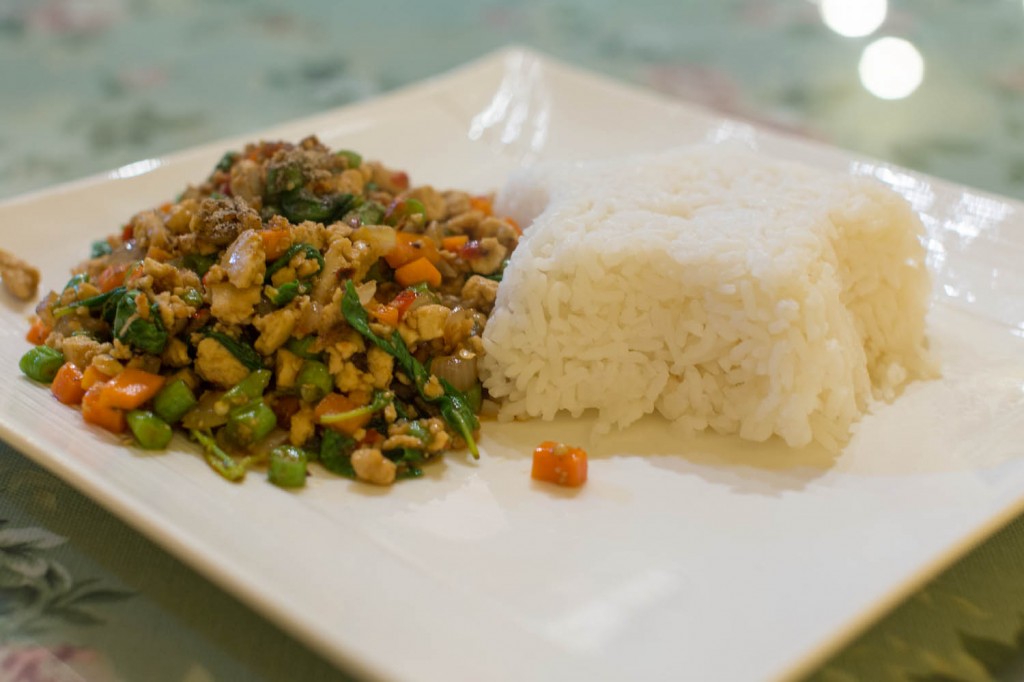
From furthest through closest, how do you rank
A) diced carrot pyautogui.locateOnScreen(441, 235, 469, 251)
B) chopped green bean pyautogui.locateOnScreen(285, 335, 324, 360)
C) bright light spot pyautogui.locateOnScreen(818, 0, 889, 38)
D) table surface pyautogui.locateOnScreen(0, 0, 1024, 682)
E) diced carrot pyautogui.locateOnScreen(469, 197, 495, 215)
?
bright light spot pyautogui.locateOnScreen(818, 0, 889, 38) → diced carrot pyautogui.locateOnScreen(469, 197, 495, 215) → diced carrot pyautogui.locateOnScreen(441, 235, 469, 251) → chopped green bean pyautogui.locateOnScreen(285, 335, 324, 360) → table surface pyautogui.locateOnScreen(0, 0, 1024, 682)

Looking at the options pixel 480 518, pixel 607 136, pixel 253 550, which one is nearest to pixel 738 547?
pixel 480 518

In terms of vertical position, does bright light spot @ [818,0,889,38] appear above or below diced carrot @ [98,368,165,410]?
below

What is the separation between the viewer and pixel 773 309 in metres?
3.49

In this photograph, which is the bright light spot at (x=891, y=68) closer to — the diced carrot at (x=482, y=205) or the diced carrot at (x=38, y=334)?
the diced carrot at (x=482, y=205)

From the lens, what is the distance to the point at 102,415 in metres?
3.33

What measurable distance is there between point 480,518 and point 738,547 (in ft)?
2.54

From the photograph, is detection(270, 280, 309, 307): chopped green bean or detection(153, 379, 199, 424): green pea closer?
detection(153, 379, 199, 424): green pea

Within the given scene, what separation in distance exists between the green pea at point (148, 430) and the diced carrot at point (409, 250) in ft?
3.48

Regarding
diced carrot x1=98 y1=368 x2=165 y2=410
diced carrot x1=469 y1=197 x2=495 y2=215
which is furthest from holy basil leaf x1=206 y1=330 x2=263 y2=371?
diced carrot x1=469 y1=197 x2=495 y2=215

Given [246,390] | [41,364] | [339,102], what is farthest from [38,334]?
[339,102]

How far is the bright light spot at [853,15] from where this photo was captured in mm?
8258

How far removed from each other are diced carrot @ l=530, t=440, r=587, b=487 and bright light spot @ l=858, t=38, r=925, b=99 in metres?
4.96

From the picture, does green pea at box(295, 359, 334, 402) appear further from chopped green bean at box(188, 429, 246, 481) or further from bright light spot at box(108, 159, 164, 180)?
bright light spot at box(108, 159, 164, 180)

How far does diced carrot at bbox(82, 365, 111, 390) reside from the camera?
11.3ft
